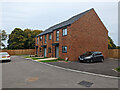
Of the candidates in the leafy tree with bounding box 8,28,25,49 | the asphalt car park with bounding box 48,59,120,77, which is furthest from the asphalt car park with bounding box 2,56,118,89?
the leafy tree with bounding box 8,28,25,49

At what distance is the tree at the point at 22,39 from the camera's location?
4225cm

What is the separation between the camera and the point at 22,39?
42875 millimetres

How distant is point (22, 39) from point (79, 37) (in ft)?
106

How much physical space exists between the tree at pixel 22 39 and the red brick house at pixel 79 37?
23962mm

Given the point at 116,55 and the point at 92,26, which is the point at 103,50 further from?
the point at 92,26

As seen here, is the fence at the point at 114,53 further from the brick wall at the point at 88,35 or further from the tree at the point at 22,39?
the tree at the point at 22,39

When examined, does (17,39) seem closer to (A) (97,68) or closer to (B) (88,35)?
(B) (88,35)

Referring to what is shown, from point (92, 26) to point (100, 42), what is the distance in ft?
12.0

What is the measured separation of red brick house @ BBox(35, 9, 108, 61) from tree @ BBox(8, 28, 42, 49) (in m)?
24.0

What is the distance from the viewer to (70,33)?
53.3 feet

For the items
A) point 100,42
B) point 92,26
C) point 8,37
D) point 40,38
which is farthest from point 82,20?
point 8,37

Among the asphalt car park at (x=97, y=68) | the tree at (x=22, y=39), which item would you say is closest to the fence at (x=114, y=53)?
the asphalt car park at (x=97, y=68)

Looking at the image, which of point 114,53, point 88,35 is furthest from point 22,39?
point 114,53

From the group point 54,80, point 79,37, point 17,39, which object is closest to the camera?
point 54,80
